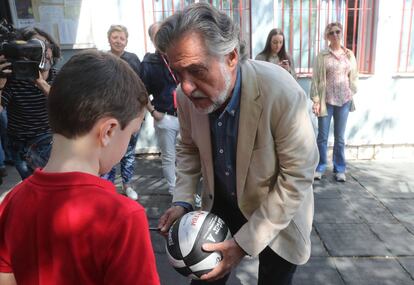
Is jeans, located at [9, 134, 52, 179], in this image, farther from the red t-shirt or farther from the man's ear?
the red t-shirt

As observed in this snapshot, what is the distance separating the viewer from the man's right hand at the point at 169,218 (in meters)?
2.15

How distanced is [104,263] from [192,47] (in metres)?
0.92

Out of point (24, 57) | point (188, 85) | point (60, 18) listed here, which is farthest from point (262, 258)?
point (60, 18)

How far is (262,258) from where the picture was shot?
7.11 feet

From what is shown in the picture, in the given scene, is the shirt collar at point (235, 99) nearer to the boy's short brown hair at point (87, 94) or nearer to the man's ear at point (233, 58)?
the man's ear at point (233, 58)

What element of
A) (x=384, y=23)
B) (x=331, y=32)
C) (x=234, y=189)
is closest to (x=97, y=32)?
(x=331, y=32)

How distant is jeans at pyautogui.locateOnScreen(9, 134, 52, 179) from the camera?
3.42 meters

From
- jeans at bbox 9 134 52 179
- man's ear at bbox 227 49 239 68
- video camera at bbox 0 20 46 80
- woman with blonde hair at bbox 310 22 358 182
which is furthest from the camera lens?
woman with blonde hair at bbox 310 22 358 182

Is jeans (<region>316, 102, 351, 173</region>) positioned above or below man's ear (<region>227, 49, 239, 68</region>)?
below

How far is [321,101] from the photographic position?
5.46 metres

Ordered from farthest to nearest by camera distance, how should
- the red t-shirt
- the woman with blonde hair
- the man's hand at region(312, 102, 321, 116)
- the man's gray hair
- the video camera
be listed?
the man's hand at region(312, 102, 321, 116) < the woman with blonde hair < the video camera < the man's gray hair < the red t-shirt

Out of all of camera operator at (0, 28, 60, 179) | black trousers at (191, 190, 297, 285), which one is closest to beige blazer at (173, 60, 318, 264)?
black trousers at (191, 190, 297, 285)

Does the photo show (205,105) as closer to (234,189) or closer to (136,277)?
(234,189)

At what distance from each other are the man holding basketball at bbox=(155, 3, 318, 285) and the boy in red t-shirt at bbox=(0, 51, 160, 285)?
1.81 ft
